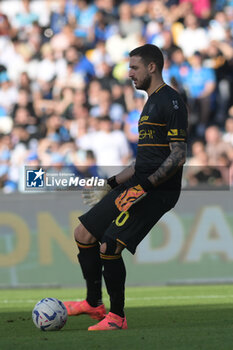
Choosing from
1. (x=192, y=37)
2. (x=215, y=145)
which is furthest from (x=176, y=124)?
(x=192, y=37)

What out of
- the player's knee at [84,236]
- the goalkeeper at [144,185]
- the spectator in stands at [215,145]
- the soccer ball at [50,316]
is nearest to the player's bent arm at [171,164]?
the goalkeeper at [144,185]

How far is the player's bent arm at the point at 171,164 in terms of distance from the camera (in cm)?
636

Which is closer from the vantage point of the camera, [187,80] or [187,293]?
[187,293]

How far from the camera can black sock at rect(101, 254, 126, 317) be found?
655cm

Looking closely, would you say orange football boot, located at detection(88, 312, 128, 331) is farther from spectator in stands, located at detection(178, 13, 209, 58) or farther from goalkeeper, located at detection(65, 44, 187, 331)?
spectator in stands, located at detection(178, 13, 209, 58)

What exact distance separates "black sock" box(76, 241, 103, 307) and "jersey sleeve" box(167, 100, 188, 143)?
1.28 m

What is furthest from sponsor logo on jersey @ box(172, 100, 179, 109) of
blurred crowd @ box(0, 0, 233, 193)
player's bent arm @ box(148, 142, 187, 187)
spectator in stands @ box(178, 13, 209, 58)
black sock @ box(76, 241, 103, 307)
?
spectator in stands @ box(178, 13, 209, 58)

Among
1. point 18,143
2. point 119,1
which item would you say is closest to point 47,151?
point 18,143

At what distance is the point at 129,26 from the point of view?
1773 centimetres

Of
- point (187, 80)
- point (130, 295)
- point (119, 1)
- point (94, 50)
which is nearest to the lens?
→ point (130, 295)

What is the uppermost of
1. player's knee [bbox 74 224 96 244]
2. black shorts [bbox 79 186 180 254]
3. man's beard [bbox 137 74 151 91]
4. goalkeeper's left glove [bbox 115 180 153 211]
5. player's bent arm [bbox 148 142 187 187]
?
man's beard [bbox 137 74 151 91]

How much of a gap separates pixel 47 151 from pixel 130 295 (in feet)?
Result: 16.3

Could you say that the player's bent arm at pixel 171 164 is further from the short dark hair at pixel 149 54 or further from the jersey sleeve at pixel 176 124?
the short dark hair at pixel 149 54

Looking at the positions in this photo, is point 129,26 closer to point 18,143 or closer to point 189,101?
point 189,101
